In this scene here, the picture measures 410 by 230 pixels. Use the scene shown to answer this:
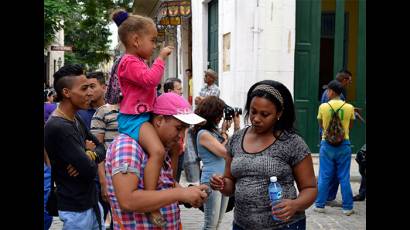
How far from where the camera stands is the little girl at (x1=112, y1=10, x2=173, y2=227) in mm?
2707

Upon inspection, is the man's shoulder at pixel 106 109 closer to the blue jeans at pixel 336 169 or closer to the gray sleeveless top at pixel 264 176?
the gray sleeveless top at pixel 264 176

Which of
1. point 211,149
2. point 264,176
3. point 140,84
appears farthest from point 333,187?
point 140,84

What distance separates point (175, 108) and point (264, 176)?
2.80 feet

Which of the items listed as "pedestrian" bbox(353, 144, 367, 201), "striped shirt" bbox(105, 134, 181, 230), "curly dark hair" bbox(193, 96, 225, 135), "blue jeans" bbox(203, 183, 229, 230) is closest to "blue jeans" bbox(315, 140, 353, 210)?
"pedestrian" bbox(353, 144, 367, 201)

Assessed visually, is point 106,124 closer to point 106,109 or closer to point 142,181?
point 106,109

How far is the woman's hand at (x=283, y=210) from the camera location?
10.3 ft

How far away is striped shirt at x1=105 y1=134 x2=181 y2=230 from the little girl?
42mm

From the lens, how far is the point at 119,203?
256 centimetres

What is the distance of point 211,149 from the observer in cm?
505

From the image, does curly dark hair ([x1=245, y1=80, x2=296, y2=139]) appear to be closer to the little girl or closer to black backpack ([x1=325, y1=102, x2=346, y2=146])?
the little girl

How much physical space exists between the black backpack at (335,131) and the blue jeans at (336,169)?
0.35ft

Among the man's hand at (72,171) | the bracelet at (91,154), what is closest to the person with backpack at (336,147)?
the bracelet at (91,154)
